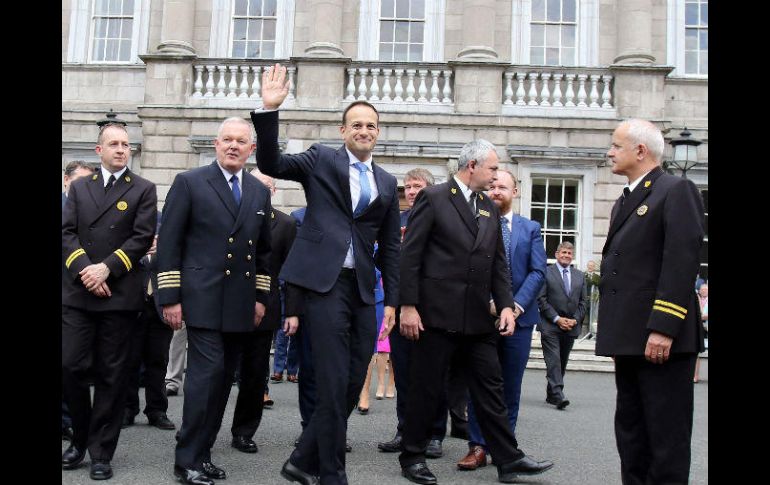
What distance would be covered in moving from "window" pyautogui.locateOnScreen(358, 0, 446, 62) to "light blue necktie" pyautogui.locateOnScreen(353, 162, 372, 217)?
15510mm

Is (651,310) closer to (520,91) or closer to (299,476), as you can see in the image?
(299,476)

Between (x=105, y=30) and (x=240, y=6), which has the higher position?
(x=240, y=6)

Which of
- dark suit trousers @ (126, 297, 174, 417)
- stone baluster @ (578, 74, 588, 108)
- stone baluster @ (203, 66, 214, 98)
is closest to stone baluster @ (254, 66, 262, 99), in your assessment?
stone baluster @ (203, 66, 214, 98)

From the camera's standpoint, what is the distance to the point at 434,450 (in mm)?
6672

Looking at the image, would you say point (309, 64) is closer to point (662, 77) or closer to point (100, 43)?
point (100, 43)

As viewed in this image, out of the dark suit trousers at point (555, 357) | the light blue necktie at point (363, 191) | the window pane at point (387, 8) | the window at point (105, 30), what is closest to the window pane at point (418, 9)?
the window pane at point (387, 8)

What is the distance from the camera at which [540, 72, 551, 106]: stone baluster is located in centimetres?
1927

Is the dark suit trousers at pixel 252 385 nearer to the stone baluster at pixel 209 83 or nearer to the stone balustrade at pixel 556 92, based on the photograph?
the stone balustrade at pixel 556 92

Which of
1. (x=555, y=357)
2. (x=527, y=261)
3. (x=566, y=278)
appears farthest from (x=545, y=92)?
(x=527, y=261)

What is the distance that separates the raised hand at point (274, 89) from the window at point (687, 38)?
17.7 m

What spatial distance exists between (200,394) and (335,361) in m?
1.02

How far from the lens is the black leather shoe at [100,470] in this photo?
5359mm

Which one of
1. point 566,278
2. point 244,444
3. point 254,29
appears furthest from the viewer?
point 254,29
